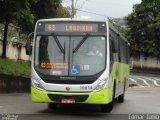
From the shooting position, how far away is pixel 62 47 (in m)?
16.7

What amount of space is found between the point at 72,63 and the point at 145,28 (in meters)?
52.6

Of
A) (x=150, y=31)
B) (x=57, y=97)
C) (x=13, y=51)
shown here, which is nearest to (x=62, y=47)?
(x=57, y=97)

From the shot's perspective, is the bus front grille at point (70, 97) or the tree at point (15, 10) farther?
the tree at point (15, 10)

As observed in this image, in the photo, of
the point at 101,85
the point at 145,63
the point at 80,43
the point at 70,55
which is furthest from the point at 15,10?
the point at 145,63

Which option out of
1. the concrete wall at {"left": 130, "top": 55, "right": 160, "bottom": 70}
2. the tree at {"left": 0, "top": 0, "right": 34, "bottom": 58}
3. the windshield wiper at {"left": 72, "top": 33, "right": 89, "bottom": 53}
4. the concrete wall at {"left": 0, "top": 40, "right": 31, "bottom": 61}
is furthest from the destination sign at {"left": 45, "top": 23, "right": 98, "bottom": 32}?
the concrete wall at {"left": 130, "top": 55, "right": 160, "bottom": 70}

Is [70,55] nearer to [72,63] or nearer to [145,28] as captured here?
[72,63]

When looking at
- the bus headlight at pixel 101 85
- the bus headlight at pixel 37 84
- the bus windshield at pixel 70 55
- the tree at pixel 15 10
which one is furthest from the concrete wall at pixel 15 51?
the bus headlight at pixel 101 85

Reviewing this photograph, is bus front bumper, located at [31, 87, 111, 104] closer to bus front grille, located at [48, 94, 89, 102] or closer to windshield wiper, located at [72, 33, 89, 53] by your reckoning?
bus front grille, located at [48, 94, 89, 102]

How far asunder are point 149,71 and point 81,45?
54777 mm

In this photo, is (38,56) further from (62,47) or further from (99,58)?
(99,58)

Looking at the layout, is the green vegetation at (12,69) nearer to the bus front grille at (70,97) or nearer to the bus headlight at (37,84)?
the bus headlight at (37,84)

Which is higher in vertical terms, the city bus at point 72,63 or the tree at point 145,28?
the tree at point 145,28

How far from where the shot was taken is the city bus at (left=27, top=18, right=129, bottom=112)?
16.2 m

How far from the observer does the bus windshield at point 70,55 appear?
16469 mm
